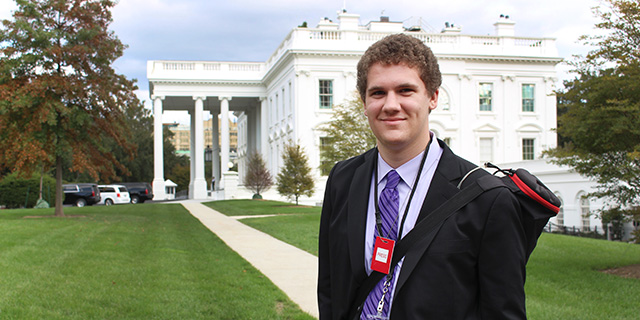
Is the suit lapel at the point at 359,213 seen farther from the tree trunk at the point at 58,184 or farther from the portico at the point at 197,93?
the portico at the point at 197,93

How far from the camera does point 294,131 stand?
1852 inches

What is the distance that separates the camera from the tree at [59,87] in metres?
17.9

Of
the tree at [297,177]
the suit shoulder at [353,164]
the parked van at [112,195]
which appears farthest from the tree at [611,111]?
the parked van at [112,195]

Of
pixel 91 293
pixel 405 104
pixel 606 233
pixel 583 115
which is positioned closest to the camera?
pixel 405 104

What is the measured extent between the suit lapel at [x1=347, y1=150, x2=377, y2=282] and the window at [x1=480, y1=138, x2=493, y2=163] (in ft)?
161

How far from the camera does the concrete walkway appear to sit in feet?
27.0

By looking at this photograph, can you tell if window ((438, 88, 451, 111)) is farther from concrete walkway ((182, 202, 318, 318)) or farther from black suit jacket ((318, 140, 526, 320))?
black suit jacket ((318, 140, 526, 320))

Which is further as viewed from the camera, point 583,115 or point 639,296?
point 583,115

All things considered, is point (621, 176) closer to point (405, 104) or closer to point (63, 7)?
point (405, 104)

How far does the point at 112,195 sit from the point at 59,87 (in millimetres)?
31822

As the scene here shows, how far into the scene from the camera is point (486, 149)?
50.2 metres

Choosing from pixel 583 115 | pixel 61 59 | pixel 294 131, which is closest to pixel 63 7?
pixel 61 59

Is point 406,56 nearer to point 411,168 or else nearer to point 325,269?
point 411,168

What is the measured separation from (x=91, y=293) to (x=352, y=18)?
4304 cm
